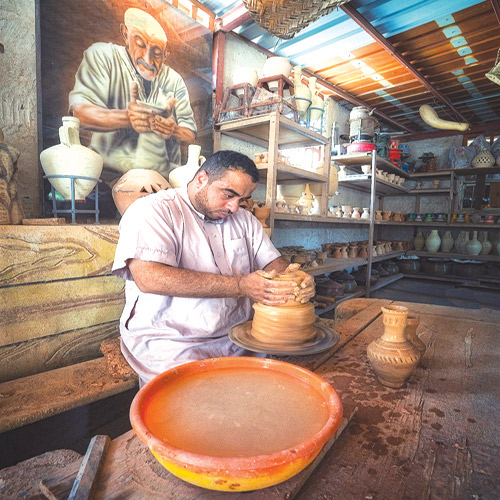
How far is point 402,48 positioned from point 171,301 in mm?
4483

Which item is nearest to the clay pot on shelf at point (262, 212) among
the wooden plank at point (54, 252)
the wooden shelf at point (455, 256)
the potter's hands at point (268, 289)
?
the wooden plank at point (54, 252)

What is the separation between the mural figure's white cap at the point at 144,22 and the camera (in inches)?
100

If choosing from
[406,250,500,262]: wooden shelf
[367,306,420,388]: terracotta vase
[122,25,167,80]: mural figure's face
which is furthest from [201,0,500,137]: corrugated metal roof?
[367,306,420,388]: terracotta vase

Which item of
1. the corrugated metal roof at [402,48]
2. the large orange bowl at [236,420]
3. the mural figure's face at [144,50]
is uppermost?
the corrugated metal roof at [402,48]

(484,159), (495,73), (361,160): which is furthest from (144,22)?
(484,159)

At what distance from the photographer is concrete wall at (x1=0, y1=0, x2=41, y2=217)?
1981mm

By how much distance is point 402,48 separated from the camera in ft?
13.5

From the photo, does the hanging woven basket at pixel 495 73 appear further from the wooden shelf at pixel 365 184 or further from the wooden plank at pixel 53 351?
the wooden plank at pixel 53 351

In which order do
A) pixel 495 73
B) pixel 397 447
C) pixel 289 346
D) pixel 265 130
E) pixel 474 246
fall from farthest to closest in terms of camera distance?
1. pixel 474 246
2. pixel 265 130
3. pixel 495 73
4. pixel 289 346
5. pixel 397 447

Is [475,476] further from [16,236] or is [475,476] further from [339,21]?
[339,21]

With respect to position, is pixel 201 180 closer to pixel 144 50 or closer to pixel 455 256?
pixel 144 50

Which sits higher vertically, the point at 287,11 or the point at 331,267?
the point at 287,11

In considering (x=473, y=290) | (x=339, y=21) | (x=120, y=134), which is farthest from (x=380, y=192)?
(x=120, y=134)

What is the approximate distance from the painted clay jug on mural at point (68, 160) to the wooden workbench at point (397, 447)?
1.74m
